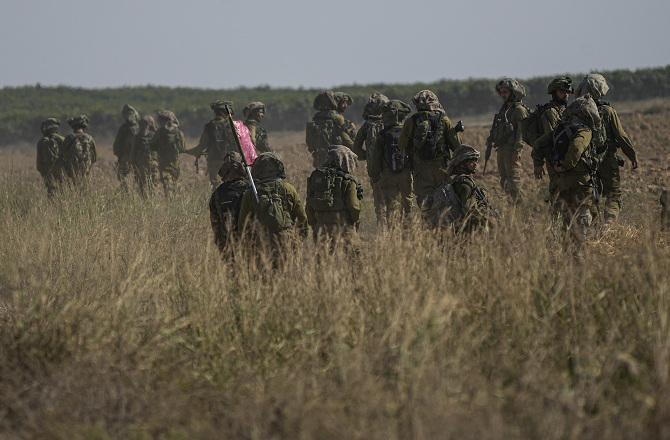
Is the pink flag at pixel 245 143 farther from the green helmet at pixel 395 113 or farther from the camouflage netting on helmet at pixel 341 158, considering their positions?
the green helmet at pixel 395 113

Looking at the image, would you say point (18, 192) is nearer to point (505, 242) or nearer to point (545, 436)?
point (505, 242)

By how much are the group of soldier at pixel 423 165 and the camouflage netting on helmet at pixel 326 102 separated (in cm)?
2

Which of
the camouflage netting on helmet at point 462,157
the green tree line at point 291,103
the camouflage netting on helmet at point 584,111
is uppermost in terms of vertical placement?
the camouflage netting on helmet at point 584,111

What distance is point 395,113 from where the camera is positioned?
1215 cm

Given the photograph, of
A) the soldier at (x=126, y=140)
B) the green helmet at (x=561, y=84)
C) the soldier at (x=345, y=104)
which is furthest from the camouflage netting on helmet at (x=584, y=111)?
the soldier at (x=126, y=140)

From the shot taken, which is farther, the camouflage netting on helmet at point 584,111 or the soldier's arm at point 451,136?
the soldier's arm at point 451,136

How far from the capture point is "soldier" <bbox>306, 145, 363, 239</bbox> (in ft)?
31.7

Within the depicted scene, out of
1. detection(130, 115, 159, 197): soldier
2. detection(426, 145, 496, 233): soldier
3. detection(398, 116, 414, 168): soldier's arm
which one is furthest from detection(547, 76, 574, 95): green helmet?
detection(130, 115, 159, 197): soldier

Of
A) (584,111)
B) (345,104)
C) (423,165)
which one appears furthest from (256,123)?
(584,111)

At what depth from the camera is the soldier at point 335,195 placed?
9648 mm

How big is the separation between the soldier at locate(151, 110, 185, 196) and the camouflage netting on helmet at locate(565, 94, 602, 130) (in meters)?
9.47

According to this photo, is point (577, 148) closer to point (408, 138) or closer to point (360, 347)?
point (408, 138)

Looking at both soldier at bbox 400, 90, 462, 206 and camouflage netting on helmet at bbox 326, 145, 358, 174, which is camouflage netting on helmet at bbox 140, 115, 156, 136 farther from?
camouflage netting on helmet at bbox 326, 145, 358, 174

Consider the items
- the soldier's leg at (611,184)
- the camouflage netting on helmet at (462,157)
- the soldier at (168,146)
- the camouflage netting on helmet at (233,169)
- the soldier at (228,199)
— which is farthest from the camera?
the soldier at (168,146)
